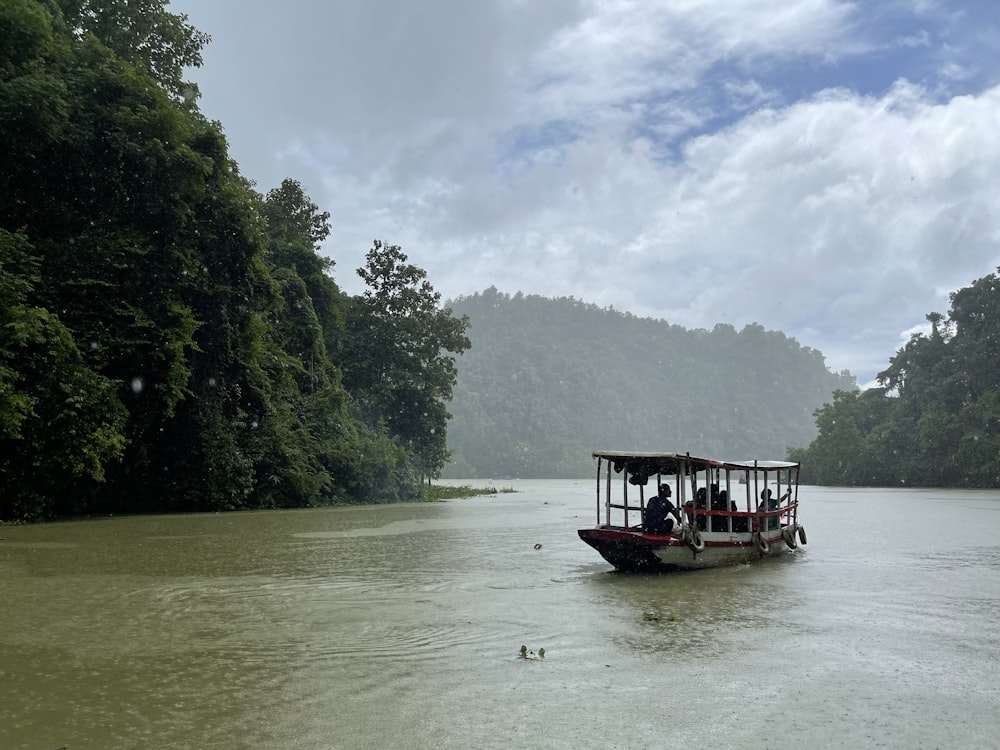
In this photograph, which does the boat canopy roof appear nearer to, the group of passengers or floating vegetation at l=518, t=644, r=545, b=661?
the group of passengers

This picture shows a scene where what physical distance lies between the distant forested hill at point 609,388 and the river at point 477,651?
75204 mm

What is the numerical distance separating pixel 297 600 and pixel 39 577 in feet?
12.3

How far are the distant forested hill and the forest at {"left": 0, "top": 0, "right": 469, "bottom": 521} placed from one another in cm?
6229

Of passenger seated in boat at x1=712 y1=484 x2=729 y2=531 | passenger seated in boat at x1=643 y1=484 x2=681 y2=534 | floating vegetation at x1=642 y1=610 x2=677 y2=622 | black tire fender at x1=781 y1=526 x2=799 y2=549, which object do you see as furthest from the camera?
black tire fender at x1=781 y1=526 x2=799 y2=549

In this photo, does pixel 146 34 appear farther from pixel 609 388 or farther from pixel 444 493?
pixel 609 388

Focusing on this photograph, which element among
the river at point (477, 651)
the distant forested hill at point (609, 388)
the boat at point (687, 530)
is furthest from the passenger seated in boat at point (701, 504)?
the distant forested hill at point (609, 388)

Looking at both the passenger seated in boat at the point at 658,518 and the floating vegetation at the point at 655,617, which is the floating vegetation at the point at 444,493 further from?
the floating vegetation at the point at 655,617

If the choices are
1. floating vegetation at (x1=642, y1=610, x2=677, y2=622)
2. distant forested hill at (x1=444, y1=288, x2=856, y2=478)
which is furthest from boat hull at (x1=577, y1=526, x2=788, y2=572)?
distant forested hill at (x1=444, y1=288, x2=856, y2=478)

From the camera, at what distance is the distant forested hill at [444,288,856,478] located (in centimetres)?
9569

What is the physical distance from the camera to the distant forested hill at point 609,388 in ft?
314

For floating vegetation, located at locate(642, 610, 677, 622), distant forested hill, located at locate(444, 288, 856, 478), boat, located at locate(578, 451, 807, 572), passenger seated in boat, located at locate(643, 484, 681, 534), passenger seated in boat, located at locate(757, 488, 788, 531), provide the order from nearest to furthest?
floating vegetation, located at locate(642, 610, 677, 622)
boat, located at locate(578, 451, 807, 572)
passenger seated in boat, located at locate(643, 484, 681, 534)
passenger seated in boat, located at locate(757, 488, 788, 531)
distant forested hill, located at locate(444, 288, 856, 478)

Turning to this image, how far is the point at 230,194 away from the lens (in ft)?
66.0

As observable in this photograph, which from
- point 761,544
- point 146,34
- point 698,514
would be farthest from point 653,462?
point 146,34

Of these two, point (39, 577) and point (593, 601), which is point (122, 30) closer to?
point (39, 577)
